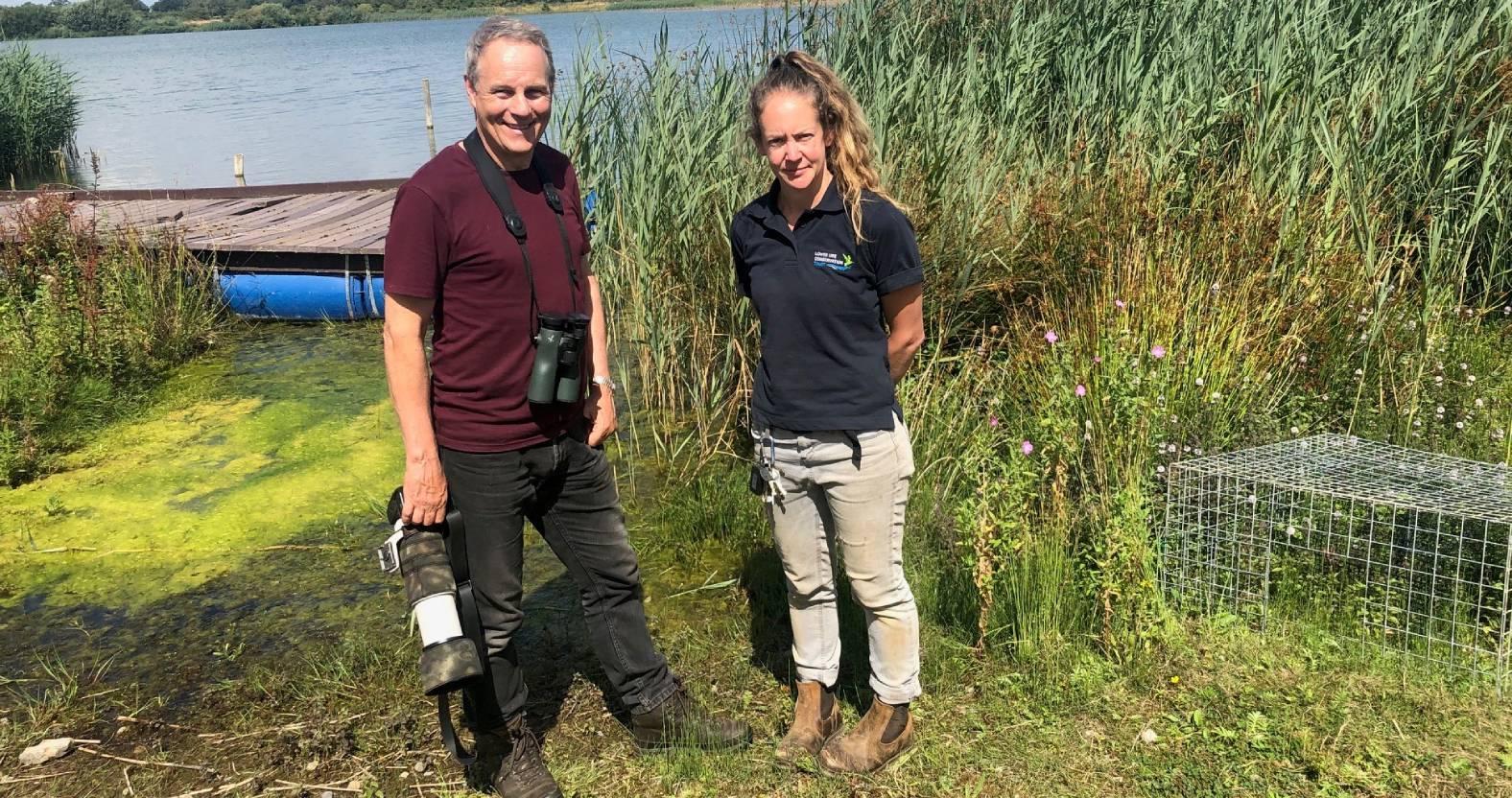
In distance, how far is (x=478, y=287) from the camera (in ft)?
7.68

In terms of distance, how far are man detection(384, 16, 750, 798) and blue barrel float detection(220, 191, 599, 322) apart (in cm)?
573

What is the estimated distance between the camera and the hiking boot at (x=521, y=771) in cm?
265

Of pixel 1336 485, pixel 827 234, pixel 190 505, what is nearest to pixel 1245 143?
pixel 1336 485

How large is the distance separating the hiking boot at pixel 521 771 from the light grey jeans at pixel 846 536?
718mm

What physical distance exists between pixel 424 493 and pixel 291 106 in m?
31.8

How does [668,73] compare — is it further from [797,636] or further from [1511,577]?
[1511,577]

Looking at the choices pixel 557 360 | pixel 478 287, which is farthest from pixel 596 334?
pixel 478 287

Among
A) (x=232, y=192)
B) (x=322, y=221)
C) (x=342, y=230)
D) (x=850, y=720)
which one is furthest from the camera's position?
(x=232, y=192)

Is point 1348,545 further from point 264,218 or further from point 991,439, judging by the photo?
point 264,218

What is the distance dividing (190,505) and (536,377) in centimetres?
327

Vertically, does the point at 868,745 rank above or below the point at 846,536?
below

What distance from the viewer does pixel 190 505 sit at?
15.9ft

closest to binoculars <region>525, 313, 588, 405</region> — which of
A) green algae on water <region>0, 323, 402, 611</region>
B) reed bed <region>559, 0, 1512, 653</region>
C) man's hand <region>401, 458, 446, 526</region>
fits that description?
man's hand <region>401, 458, 446, 526</region>

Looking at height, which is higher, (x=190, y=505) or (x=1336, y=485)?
(x=1336, y=485)
